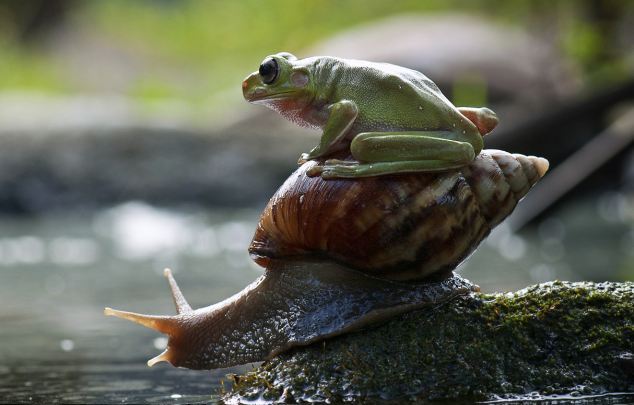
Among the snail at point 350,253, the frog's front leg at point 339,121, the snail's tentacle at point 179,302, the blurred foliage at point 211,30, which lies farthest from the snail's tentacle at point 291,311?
the blurred foliage at point 211,30

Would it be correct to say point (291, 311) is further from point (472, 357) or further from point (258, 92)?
point (258, 92)

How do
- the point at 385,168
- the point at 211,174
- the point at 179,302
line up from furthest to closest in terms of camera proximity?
1. the point at 211,174
2. the point at 179,302
3. the point at 385,168

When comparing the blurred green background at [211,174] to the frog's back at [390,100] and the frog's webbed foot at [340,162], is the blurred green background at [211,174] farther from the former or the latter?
the frog's back at [390,100]

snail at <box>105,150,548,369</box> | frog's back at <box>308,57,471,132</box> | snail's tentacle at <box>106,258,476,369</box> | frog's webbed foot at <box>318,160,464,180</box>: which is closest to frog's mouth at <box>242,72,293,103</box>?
frog's back at <box>308,57,471,132</box>

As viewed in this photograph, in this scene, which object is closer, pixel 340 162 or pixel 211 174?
pixel 340 162

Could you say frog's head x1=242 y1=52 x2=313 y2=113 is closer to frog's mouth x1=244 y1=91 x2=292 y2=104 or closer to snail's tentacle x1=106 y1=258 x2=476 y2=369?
frog's mouth x1=244 y1=91 x2=292 y2=104

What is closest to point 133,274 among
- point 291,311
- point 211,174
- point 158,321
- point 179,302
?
point 211,174

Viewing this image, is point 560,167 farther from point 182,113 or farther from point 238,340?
point 238,340
